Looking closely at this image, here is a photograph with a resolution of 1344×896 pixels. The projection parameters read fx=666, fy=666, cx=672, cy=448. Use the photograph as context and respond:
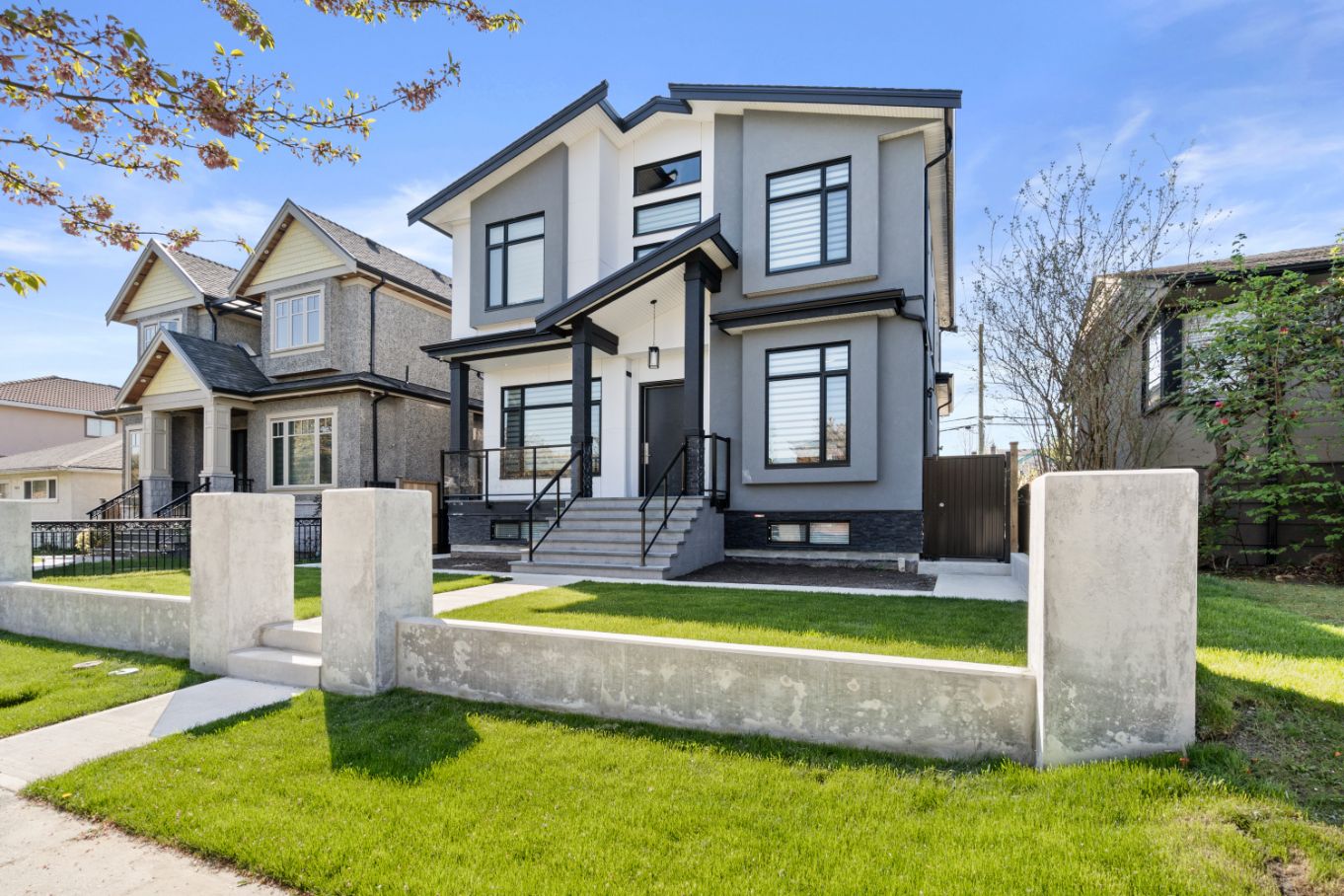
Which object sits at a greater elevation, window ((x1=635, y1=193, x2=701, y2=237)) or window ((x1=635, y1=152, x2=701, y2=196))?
window ((x1=635, y1=152, x2=701, y2=196))

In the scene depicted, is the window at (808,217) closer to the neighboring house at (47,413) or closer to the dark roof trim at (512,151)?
the dark roof trim at (512,151)

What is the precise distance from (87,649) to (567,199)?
34.3ft

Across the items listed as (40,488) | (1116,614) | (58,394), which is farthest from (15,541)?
(58,394)

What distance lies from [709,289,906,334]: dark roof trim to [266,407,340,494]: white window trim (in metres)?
10.4

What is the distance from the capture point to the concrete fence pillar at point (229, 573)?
5445 millimetres

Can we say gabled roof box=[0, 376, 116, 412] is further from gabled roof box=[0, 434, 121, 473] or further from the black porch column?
the black porch column

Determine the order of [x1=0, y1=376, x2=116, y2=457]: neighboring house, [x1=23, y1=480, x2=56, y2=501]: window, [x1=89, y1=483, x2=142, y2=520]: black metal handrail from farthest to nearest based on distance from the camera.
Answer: [x1=0, y1=376, x2=116, y2=457]: neighboring house
[x1=23, y1=480, x2=56, y2=501]: window
[x1=89, y1=483, x2=142, y2=520]: black metal handrail

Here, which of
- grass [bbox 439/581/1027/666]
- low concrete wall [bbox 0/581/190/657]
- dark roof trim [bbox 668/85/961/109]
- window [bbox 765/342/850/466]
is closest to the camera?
grass [bbox 439/581/1027/666]

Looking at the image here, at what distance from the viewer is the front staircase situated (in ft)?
30.5

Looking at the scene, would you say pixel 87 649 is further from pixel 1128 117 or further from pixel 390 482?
pixel 1128 117

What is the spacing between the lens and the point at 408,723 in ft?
13.5

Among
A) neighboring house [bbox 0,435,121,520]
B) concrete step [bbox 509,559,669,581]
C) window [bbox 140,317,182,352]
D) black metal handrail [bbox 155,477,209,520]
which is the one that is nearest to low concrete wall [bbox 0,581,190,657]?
concrete step [bbox 509,559,669,581]

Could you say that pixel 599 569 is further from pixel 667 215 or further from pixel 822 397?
pixel 667 215

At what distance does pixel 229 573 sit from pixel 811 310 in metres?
8.59
